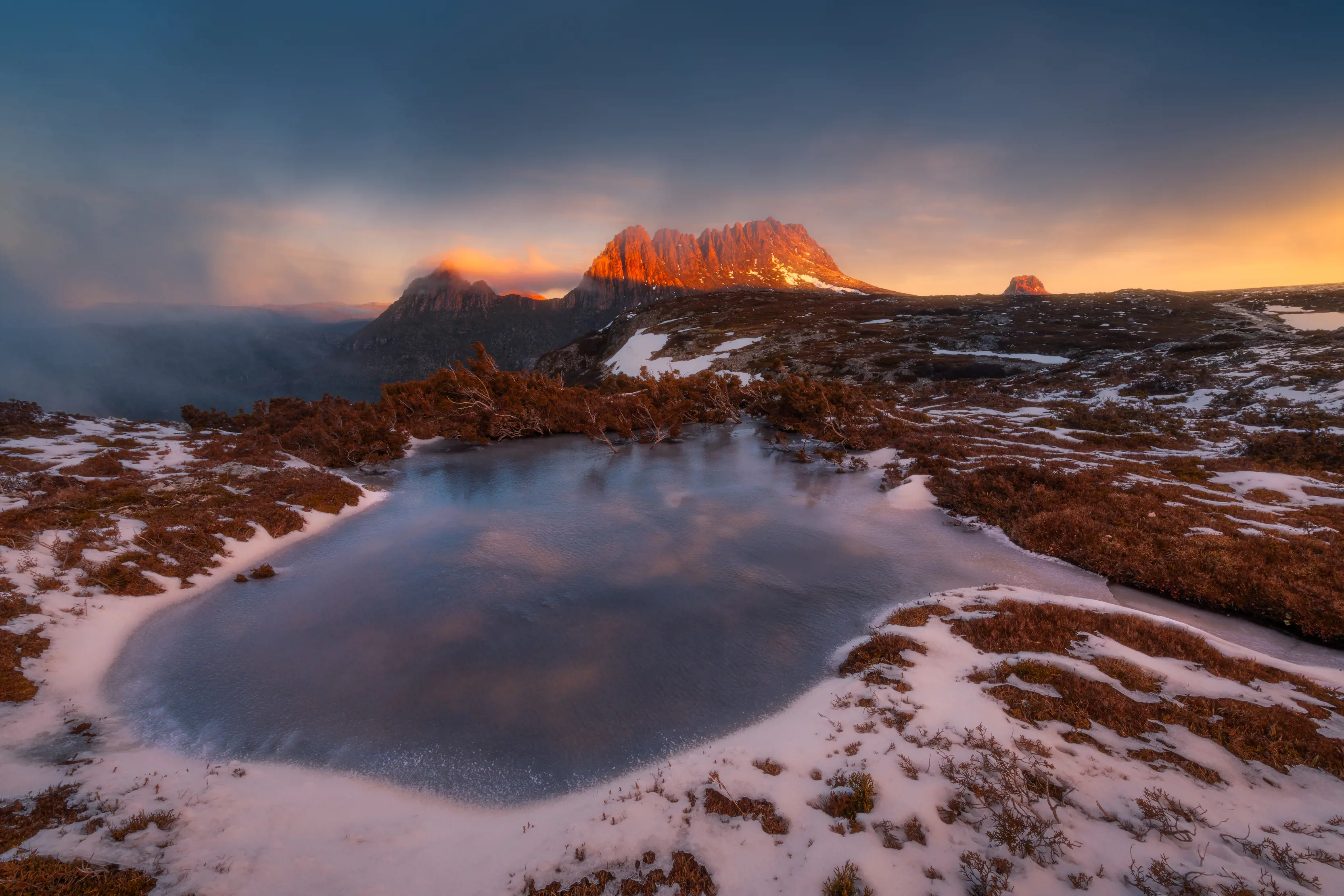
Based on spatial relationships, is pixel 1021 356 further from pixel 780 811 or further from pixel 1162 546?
Answer: pixel 780 811

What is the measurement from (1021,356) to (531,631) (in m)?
78.9

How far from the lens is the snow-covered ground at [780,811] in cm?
621

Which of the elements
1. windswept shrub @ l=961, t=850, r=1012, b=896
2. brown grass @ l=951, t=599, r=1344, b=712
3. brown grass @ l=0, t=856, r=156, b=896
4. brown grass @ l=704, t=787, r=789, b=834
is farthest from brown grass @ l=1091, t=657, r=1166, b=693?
brown grass @ l=0, t=856, r=156, b=896

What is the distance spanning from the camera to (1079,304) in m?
107

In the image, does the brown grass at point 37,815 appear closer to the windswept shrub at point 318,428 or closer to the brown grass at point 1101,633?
the brown grass at point 1101,633

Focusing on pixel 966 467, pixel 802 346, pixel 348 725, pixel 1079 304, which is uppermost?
pixel 1079 304

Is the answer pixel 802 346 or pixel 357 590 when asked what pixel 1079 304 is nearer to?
pixel 802 346

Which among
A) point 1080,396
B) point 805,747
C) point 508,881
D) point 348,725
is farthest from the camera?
point 1080,396

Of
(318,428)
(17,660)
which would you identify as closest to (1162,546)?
(17,660)

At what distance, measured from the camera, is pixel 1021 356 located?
220 ft

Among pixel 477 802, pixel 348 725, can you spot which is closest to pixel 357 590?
pixel 348 725

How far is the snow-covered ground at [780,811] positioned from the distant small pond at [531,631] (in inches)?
29.5

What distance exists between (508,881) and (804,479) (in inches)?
953

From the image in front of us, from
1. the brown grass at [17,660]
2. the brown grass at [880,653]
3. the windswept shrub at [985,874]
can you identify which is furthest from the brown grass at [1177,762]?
the brown grass at [17,660]
